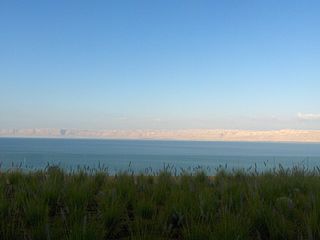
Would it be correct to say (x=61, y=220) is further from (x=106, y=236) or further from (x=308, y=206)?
(x=308, y=206)

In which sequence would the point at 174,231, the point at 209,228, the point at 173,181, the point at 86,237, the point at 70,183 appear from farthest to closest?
the point at 173,181, the point at 70,183, the point at 174,231, the point at 209,228, the point at 86,237

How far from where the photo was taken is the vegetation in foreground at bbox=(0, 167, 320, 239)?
4.89m

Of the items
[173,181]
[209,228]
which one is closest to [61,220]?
[209,228]

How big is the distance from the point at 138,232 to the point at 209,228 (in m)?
0.83

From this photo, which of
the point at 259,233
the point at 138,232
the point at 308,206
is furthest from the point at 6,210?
the point at 308,206

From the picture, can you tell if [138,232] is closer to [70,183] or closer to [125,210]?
[125,210]

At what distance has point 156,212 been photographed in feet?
18.8

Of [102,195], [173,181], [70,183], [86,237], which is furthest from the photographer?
[173,181]

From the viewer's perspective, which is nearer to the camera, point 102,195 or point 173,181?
point 102,195

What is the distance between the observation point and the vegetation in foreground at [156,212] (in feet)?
16.0

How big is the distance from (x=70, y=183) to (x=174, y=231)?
2.41 m

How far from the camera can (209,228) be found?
194 inches

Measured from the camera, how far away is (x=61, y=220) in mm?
5230

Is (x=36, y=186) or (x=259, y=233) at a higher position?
(x=36, y=186)
